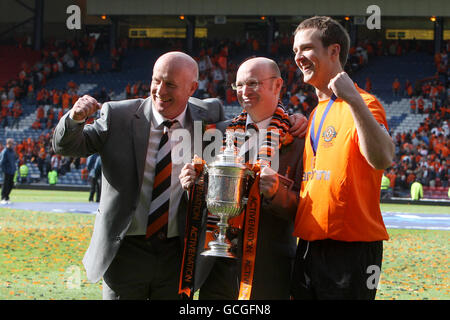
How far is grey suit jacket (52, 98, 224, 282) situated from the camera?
3910 millimetres

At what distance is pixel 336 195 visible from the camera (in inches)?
129

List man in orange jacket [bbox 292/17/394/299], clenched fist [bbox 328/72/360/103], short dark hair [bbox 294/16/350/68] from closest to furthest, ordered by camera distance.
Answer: clenched fist [bbox 328/72/360/103] → man in orange jacket [bbox 292/17/394/299] → short dark hair [bbox 294/16/350/68]

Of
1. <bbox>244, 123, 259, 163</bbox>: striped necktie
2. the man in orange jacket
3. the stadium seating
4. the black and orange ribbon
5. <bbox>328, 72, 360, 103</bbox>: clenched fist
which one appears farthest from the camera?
the stadium seating

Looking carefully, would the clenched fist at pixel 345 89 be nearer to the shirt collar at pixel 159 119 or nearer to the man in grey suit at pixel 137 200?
the man in grey suit at pixel 137 200

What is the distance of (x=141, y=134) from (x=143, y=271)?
81 centimetres

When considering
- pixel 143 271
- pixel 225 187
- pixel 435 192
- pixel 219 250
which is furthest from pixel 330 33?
→ pixel 435 192

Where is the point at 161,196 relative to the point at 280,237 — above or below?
above

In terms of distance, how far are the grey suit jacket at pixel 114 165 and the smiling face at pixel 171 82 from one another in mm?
162

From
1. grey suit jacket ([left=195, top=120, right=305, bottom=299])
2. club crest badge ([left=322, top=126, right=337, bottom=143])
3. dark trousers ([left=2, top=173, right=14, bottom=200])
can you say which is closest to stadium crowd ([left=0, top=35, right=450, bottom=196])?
dark trousers ([left=2, top=173, right=14, bottom=200])

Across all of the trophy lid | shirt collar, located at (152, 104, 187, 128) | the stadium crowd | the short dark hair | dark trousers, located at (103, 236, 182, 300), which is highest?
the stadium crowd

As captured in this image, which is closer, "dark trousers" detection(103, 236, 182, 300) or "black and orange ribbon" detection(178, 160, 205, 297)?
"black and orange ribbon" detection(178, 160, 205, 297)

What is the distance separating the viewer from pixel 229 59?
39062mm

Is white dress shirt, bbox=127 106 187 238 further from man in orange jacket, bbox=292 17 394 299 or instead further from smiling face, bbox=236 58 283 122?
man in orange jacket, bbox=292 17 394 299

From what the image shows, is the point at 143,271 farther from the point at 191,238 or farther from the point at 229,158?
the point at 229,158
